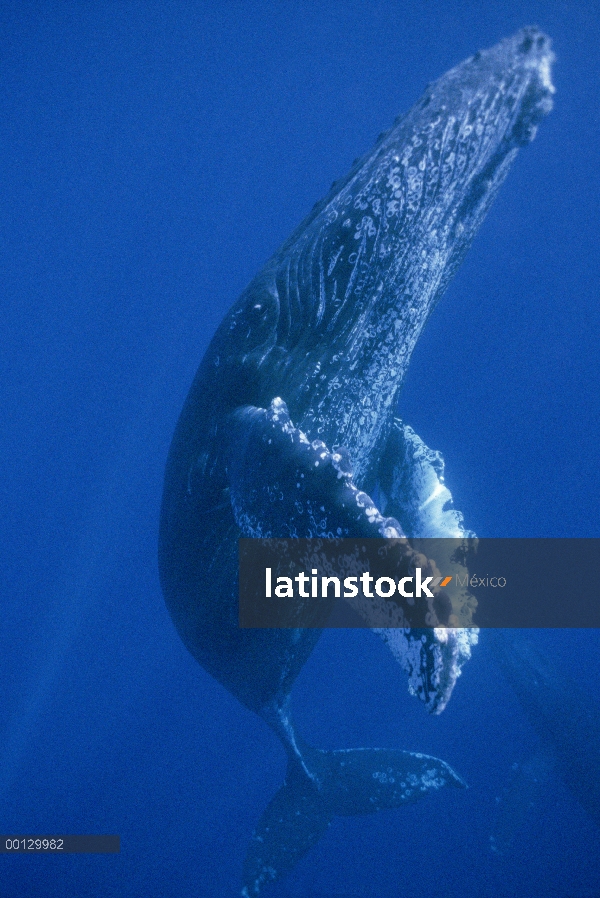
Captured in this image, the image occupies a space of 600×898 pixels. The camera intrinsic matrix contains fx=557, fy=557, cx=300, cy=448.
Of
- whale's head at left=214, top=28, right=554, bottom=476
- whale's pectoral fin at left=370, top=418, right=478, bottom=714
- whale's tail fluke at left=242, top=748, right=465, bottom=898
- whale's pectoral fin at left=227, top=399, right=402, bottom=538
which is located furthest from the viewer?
whale's tail fluke at left=242, top=748, right=465, bottom=898

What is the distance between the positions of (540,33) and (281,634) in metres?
4.23

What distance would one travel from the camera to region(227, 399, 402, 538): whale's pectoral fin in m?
2.29

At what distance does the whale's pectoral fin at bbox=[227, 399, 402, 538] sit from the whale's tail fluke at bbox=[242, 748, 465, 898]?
4347 mm

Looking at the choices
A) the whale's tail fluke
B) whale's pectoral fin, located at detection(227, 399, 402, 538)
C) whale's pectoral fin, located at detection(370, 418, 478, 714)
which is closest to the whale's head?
whale's pectoral fin, located at detection(227, 399, 402, 538)

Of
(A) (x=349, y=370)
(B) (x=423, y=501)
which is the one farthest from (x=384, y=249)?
(B) (x=423, y=501)

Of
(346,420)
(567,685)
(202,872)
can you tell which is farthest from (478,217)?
(202,872)

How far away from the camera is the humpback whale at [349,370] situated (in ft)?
8.56

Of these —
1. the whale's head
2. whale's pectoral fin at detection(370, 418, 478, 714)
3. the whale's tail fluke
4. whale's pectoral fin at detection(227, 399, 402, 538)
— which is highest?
the whale's head

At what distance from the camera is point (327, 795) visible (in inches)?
245

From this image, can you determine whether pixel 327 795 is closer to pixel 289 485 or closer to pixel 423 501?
pixel 423 501

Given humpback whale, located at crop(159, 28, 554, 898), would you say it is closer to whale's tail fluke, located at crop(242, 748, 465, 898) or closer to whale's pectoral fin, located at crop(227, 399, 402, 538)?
whale's pectoral fin, located at crop(227, 399, 402, 538)

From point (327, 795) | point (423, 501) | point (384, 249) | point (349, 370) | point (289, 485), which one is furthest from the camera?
point (327, 795)

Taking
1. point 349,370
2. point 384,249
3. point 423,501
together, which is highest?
point 384,249

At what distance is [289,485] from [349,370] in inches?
46.8
